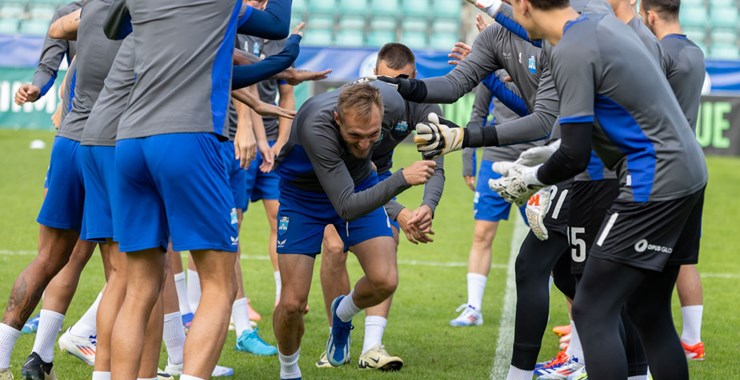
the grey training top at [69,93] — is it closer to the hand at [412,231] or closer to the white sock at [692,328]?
the hand at [412,231]

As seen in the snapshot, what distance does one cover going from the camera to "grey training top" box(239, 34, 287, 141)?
323 inches

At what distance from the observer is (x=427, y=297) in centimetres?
908

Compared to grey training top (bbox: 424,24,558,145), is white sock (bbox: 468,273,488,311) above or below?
below

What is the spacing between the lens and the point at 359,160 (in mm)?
A: 5914

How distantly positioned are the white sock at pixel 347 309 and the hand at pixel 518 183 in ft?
5.96

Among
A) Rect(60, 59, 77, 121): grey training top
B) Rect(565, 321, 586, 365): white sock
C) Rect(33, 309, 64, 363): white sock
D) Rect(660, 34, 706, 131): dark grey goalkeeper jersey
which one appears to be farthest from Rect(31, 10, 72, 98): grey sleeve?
Rect(660, 34, 706, 131): dark grey goalkeeper jersey

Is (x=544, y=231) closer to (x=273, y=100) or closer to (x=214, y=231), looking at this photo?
(x=214, y=231)

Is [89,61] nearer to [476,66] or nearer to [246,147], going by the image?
[246,147]

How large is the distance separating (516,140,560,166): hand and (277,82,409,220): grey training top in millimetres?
734

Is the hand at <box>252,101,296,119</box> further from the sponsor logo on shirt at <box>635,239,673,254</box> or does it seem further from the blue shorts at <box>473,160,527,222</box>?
the blue shorts at <box>473,160,527,222</box>

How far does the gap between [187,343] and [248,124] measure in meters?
2.29

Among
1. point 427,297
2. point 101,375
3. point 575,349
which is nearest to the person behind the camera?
point 101,375

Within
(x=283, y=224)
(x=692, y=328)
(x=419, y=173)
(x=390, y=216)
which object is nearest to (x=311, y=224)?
(x=283, y=224)

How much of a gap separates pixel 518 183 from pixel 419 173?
0.71 meters
